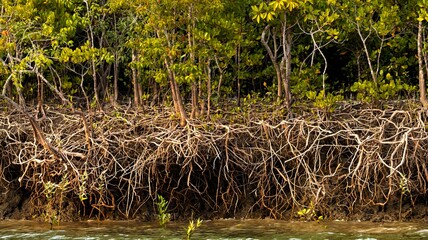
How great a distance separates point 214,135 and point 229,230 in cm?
134

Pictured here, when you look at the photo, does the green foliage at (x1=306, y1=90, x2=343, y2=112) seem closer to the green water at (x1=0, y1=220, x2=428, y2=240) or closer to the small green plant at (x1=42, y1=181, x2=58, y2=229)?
the green water at (x1=0, y1=220, x2=428, y2=240)

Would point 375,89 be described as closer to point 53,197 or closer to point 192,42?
point 192,42

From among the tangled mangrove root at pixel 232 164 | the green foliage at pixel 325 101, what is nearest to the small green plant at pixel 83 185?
the tangled mangrove root at pixel 232 164

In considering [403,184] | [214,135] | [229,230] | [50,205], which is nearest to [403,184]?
[403,184]

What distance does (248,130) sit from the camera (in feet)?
34.6

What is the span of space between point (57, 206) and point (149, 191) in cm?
127

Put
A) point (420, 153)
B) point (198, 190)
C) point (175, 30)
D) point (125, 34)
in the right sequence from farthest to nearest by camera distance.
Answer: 1. point (125, 34)
2. point (175, 30)
3. point (198, 190)
4. point (420, 153)

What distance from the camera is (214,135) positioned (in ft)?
34.0

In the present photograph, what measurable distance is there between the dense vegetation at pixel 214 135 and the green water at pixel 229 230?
10.8 inches

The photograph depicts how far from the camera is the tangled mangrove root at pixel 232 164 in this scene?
32.9 ft

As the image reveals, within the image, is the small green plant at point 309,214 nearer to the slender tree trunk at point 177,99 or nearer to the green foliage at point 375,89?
the green foliage at point 375,89

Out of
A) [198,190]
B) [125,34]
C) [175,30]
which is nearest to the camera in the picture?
[198,190]

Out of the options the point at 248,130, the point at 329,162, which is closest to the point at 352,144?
the point at 329,162

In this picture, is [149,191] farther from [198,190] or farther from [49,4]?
[49,4]
